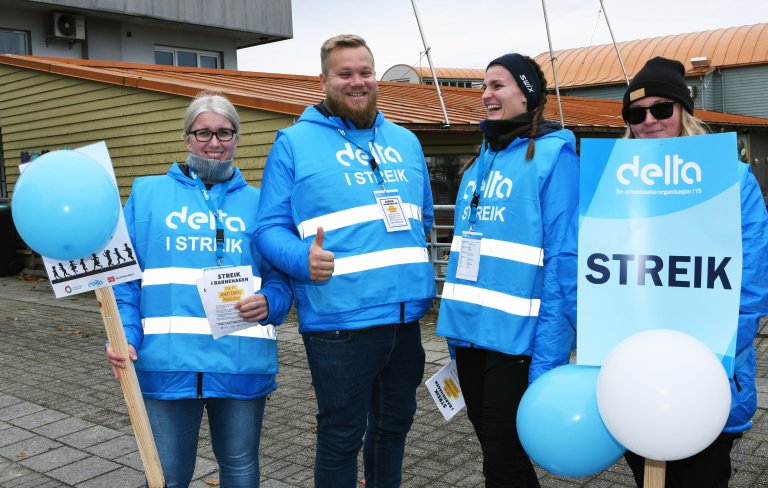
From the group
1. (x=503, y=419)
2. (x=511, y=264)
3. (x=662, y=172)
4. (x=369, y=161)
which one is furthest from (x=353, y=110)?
(x=503, y=419)

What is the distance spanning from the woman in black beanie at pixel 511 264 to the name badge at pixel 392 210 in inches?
9.6

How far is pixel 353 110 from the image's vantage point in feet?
9.62

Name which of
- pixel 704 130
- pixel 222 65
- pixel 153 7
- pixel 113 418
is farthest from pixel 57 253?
pixel 222 65

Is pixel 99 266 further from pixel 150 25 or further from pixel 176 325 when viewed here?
pixel 150 25

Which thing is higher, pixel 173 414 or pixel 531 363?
pixel 531 363

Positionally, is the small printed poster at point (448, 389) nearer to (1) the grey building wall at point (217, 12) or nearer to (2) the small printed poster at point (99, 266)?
(2) the small printed poster at point (99, 266)

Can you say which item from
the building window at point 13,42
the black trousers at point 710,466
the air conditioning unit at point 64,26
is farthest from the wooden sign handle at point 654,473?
the building window at point 13,42

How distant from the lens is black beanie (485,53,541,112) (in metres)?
2.78

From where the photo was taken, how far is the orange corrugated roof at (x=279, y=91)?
32.4 ft

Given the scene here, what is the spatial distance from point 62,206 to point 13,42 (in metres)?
17.6

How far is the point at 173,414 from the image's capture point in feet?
9.00

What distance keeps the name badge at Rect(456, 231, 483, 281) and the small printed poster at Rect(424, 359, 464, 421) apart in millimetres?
435

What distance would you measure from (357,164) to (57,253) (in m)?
1.15

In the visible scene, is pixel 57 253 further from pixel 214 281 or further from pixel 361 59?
pixel 361 59
